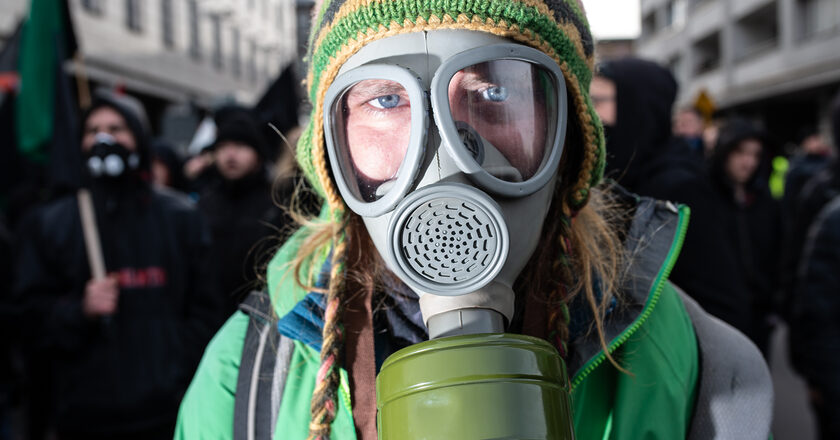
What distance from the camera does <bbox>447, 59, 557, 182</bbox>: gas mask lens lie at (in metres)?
1.32

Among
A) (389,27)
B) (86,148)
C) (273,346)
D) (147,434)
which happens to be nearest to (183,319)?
(147,434)

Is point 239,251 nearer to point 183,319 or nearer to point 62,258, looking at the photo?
point 183,319

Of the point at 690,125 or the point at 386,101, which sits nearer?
the point at 386,101

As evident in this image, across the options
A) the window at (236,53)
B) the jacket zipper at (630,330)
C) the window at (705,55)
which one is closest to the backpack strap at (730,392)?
the jacket zipper at (630,330)

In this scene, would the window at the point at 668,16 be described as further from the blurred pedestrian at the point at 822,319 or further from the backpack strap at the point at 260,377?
the backpack strap at the point at 260,377

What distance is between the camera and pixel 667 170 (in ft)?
10.7

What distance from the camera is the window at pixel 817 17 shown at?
2073 centimetres

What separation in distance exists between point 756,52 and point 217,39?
2049 centimetres

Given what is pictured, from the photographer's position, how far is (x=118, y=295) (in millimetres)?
3510

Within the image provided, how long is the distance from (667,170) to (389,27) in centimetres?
229

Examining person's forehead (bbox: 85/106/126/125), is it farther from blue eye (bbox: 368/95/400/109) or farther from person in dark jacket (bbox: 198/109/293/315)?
blue eye (bbox: 368/95/400/109)

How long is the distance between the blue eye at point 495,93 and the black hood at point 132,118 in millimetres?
3027

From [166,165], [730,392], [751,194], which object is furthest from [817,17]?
[730,392]

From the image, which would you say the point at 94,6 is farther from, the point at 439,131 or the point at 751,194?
the point at 439,131
